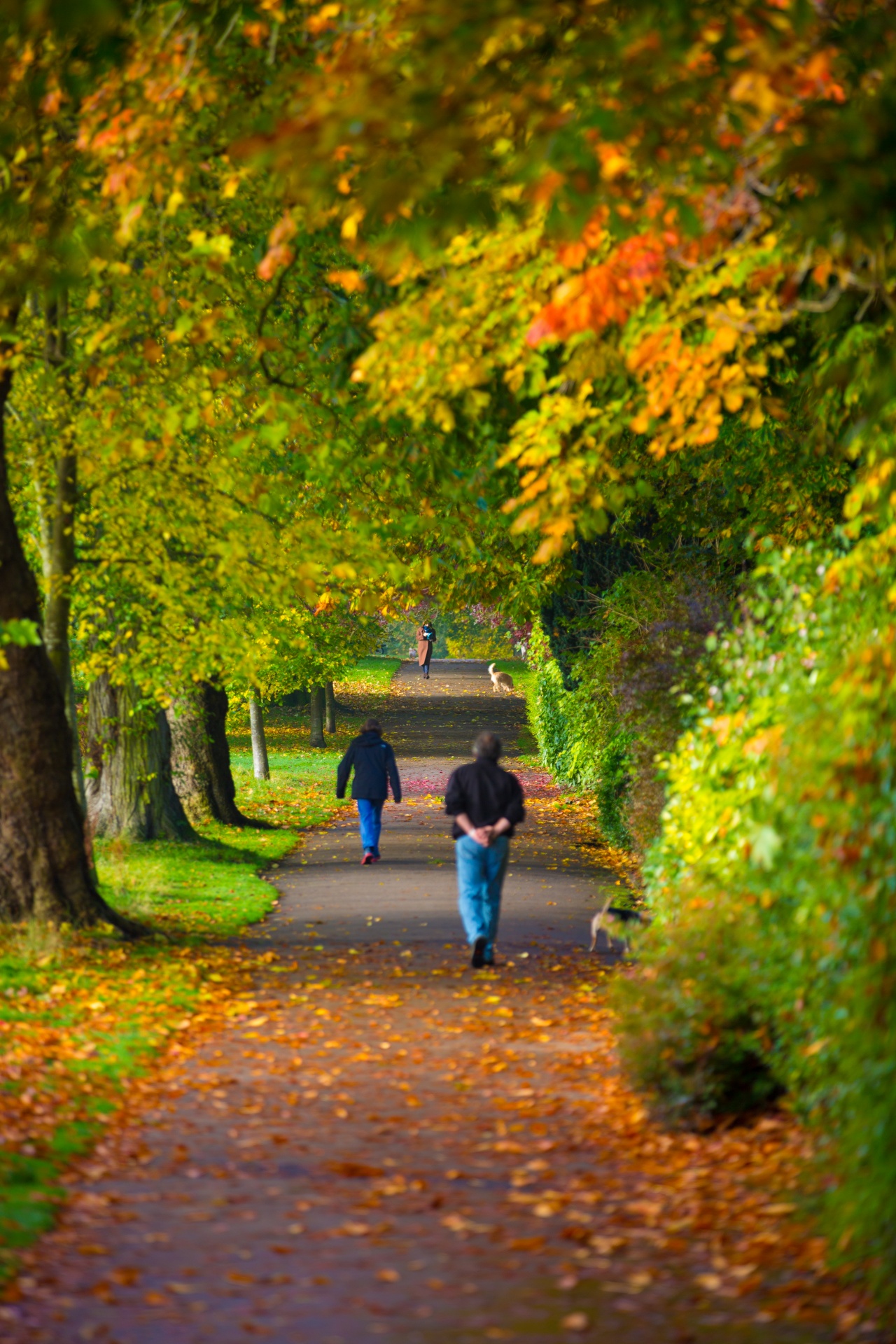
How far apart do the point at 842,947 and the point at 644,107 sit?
3.11 metres

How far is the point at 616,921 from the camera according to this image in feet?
32.6

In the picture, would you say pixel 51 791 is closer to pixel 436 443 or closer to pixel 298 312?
pixel 436 443

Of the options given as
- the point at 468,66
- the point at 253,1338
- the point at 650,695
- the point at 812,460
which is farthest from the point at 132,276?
the point at 253,1338

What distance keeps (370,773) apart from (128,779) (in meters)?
3.33

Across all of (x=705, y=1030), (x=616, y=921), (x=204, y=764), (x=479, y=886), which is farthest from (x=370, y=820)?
(x=705, y=1030)

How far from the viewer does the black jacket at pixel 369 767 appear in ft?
60.3

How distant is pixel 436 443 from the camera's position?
13.7 metres

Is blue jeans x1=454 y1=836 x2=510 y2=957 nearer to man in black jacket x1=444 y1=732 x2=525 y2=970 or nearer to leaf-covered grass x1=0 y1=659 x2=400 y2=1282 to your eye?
man in black jacket x1=444 y1=732 x2=525 y2=970

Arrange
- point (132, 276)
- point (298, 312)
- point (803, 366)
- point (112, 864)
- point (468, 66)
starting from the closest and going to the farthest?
point (468, 66), point (132, 276), point (803, 366), point (298, 312), point (112, 864)

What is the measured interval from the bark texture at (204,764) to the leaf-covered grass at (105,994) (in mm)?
951

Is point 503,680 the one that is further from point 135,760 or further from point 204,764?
point 135,760

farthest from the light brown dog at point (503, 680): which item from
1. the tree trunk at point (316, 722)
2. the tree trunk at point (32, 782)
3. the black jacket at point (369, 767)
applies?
the tree trunk at point (32, 782)

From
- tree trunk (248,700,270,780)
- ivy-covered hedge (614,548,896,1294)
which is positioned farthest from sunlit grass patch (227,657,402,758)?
ivy-covered hedge (614,548,896,1294)

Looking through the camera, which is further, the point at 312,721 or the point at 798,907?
the point at 312,721
